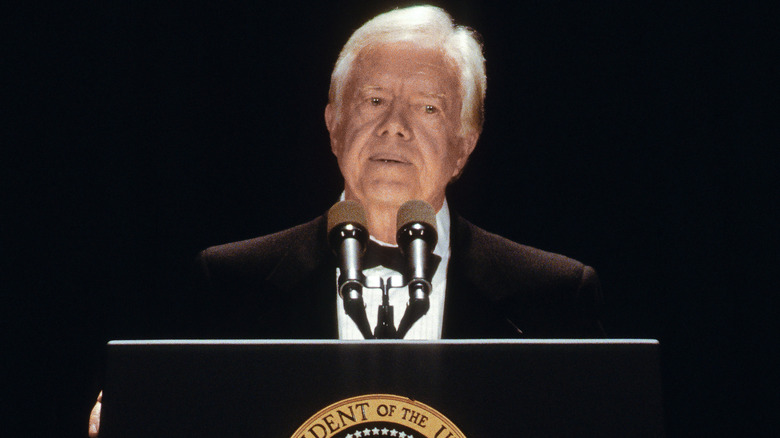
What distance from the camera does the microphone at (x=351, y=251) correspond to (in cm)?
124

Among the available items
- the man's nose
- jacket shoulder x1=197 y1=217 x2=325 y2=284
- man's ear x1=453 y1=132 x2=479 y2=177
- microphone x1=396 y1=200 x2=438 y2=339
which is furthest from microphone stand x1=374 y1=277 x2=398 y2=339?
man's ear x1=453 y1=132 x2=479 y2=177

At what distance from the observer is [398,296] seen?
2.33 m

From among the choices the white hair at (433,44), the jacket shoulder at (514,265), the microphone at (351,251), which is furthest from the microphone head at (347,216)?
the white hair at (433,44)

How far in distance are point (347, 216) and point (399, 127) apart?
3.83ft

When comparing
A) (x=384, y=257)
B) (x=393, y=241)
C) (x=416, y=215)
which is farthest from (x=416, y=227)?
(x=393, y=241)

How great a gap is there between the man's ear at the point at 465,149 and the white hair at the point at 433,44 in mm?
20

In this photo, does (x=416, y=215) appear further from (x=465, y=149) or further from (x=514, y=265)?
(x=465, y=149)

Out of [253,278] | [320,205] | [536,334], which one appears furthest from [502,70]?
[253,278]

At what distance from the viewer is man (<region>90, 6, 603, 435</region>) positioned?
7.39ft

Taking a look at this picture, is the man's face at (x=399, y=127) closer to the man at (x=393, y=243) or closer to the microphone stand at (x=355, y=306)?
the man at (x=393, y=243)

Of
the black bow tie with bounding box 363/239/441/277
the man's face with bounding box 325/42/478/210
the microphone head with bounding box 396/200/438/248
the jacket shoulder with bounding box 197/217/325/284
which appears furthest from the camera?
the man's face with bounding box 325/42/478/210

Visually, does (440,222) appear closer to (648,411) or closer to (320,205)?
(320,205)

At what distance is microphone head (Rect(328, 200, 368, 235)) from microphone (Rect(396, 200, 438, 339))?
0.24ft

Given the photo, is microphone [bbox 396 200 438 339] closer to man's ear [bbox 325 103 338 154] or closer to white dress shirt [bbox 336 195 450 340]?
white dress shirt [bbox 336 195 450 340]
